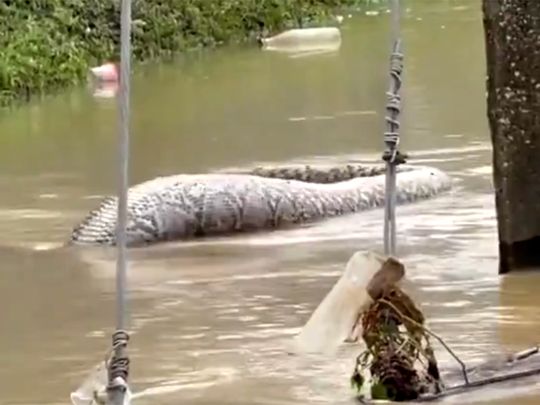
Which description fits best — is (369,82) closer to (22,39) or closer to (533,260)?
(22,39)

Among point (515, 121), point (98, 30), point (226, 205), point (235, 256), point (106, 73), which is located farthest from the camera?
point (98, 30)

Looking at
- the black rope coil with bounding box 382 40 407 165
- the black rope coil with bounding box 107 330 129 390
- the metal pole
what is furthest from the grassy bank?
the metal pole

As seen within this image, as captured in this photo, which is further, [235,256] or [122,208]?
[235,256]

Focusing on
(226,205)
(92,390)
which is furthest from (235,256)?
(92,390)

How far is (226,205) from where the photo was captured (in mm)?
8352

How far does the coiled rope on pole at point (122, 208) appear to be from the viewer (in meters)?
3.70

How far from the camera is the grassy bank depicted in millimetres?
16938

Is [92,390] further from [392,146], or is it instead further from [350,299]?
[392,146]

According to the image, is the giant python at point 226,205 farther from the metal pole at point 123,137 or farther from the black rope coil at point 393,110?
the metal pole at point 123,137

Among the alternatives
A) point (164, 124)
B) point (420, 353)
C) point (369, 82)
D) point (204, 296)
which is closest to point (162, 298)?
point (204, 296)

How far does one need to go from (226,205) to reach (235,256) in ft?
2.78

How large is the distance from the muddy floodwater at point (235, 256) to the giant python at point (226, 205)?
7.1 inches

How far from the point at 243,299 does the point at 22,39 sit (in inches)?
481

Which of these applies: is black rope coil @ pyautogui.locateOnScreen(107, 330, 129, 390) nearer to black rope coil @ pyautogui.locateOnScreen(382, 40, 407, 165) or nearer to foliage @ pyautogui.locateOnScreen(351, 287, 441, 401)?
foliage @ pyautogui.locateOnScreen(351, 287, 441, 401)
